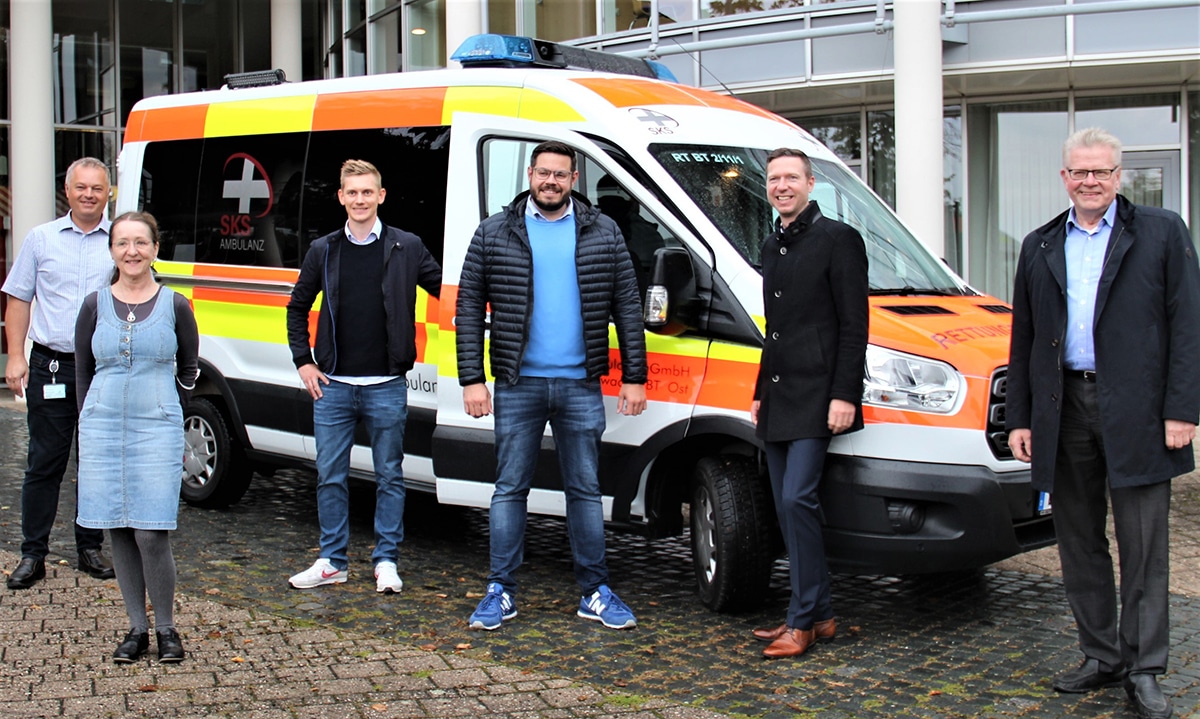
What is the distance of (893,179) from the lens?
15.0 metres

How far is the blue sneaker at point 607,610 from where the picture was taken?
545 cm

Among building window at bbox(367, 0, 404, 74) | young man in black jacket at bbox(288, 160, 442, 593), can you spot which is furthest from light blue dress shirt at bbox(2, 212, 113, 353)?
building window at bbox(367, 0, 404, 74)

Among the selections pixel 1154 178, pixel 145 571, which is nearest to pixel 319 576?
pixel 145 571

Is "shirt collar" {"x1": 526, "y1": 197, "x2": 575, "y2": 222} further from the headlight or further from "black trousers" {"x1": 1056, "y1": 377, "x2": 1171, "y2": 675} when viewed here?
"black trousers" {"x1": 1056, "y1": 377, "x2": 1171, "y2": 675}

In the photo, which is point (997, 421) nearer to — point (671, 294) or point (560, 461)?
point (671, 294)

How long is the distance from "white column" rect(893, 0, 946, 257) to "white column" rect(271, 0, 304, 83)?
9846mm

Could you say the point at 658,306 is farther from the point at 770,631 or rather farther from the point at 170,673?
the point at 170,673

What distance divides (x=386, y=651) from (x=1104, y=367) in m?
2.77

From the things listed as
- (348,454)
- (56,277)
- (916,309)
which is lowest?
(348,454)

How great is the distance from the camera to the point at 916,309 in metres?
5.42

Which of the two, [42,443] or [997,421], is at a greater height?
[997,421]

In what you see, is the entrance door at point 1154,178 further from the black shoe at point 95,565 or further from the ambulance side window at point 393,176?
the black shoe at point 95,565

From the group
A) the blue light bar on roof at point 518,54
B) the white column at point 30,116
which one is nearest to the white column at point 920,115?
the blue light bar on roof at point 518,54

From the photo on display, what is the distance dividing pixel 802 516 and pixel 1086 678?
44.4 inches
